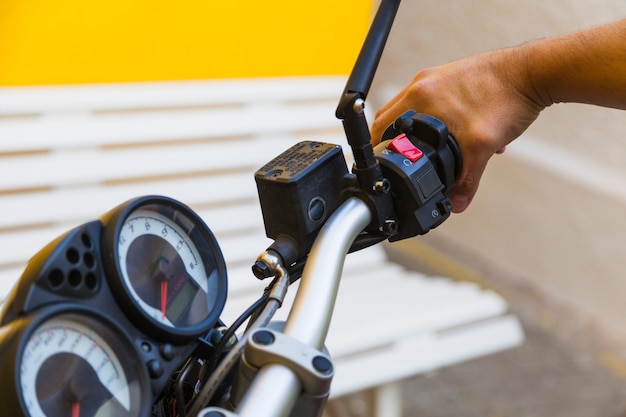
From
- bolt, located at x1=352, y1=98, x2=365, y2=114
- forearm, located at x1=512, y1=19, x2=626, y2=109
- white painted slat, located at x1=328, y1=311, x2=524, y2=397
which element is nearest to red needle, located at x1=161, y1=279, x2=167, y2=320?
bolt, located at x1=352, y1=98, x2=365, y2=114

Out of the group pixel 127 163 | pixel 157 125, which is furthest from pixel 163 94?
pixel 127 163

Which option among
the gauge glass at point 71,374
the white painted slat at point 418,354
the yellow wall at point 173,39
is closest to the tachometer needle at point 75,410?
the gauge glass at point 71,374

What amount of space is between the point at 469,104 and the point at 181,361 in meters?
0.51

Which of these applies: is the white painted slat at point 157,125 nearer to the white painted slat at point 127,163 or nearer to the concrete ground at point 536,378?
the white painted slat at point 127,163

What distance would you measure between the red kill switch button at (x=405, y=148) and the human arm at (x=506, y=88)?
0.35 ft

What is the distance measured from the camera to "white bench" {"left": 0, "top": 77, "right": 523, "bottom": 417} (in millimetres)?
1917

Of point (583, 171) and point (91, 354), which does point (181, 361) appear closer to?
point (91, 354)

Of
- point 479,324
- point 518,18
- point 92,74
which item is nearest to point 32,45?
point 92,74

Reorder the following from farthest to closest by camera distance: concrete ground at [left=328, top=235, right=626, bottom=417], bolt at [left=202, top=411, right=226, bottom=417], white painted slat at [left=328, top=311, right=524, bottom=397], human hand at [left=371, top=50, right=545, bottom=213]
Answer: concrete ground at [left=328, top=235, right=626, bottom=417]
white painted slat at [left=328, top=311, right=524, bottom=397]
human hand at [left=371, top=50, right=545, bottom=213]
bolt at [left=202, top=411, right=226, bottom=417]

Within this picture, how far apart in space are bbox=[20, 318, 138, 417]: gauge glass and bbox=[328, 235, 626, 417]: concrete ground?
1.79 m

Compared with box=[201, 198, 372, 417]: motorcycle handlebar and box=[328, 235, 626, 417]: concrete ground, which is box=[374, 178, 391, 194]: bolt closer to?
box=[201, 198, 372, 417]: motorcycle handlebar

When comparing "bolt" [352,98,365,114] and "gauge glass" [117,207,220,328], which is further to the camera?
"bolt" [352,98,365,114]

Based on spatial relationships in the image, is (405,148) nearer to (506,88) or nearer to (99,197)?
(506,88)

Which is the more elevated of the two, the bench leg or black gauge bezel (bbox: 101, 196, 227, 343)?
black gauge bezel (bbox: 101, 196, 227, 343)
